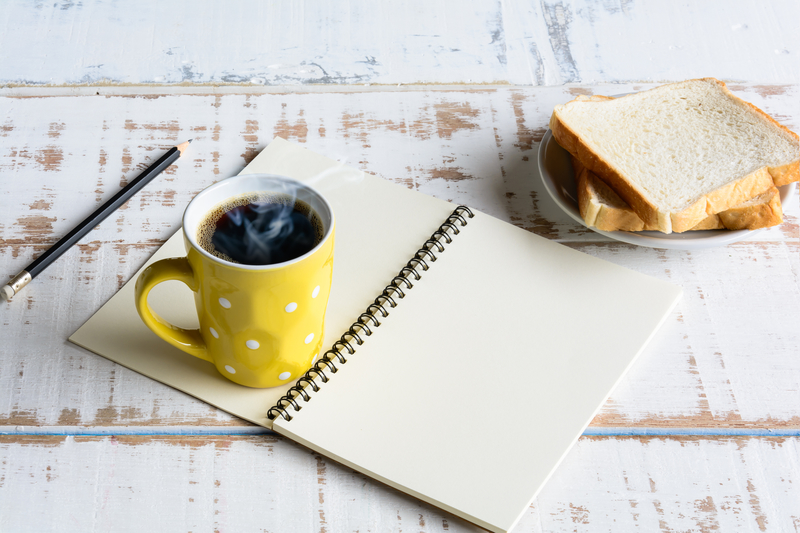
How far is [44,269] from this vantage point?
82 cm

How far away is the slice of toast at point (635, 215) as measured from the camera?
2.75ft

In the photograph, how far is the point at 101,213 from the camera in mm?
875

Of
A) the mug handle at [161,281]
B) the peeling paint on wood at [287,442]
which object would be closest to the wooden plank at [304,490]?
the peeling paint on wood at [287,442]

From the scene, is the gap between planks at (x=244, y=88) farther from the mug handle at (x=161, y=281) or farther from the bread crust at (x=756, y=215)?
the mug handle at (x=161, y=281)

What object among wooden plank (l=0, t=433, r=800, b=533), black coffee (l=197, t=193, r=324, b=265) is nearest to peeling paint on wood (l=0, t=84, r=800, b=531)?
wooden plank (l=0, t=433, r=800, b=533)

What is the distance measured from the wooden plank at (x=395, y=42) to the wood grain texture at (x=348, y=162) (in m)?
0.08

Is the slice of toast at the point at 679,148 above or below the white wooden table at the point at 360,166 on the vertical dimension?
above

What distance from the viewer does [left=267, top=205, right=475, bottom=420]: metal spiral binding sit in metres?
0.68

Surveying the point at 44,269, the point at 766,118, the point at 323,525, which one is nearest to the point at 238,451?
the point at 323,525

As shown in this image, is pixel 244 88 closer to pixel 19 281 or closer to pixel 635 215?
pixel 19 281

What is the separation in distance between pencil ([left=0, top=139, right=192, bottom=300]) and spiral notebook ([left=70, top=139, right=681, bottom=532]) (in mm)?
111

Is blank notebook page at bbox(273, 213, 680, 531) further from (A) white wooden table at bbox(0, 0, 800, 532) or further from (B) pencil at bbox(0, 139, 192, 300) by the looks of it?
(B) pencil at bbox(0, 139, 192, 300)

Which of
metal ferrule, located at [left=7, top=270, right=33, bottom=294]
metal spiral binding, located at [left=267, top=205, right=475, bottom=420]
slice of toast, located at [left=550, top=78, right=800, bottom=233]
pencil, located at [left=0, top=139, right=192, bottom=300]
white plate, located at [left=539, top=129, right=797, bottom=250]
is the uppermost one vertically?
slice of toast, located at [left=550, top=78, right=800, bottom=233]

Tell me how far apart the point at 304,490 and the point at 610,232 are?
19.5 inches
